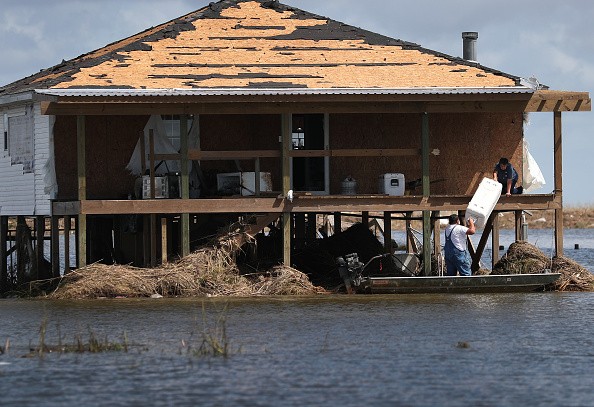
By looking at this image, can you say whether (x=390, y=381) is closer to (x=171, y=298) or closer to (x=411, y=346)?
(x=411, y=346)

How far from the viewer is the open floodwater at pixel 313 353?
52.3 feet

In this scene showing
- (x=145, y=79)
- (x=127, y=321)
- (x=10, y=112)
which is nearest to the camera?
(x=127, y=321)

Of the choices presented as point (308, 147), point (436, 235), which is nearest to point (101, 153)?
point (308, 147)

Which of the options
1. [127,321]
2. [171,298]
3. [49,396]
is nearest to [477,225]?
[171,298]

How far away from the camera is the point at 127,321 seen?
23.0 meters

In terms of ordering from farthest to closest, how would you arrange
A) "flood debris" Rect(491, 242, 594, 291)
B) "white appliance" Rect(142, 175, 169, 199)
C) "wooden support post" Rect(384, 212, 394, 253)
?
"wooden support post" Rect(384, 212, 394, 253), "white appliance" Rect(142, 175, 169, 199), "flood debris" Rect(491, 242, 594, 291)

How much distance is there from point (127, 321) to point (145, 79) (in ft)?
22.1

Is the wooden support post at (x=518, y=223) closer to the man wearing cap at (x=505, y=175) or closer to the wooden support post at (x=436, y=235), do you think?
the man wearing cap at (x=505, y=175)

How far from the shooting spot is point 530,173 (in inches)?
1208

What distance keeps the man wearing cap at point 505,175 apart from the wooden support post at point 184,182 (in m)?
6.32

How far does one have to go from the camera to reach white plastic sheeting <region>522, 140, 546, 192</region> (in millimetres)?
30672

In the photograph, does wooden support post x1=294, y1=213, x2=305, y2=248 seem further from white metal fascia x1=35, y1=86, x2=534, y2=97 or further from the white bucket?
white metal fascia x1=35, y1=86, x2=534, y2=97

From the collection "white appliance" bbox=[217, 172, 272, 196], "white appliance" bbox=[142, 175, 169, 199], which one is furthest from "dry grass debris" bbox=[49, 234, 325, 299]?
"white appliance" bbox=[142, 175, 169, 199]

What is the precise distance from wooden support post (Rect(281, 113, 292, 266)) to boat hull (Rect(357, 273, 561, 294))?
1.63m
